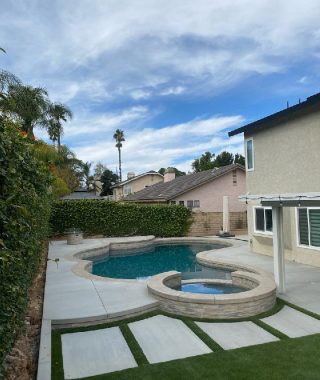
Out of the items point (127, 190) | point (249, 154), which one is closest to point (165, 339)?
point (249, 154)

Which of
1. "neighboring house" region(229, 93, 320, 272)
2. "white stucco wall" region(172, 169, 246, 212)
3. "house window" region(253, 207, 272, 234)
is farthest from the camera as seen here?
"white stucco wall" region(172, 169, 246, 212)

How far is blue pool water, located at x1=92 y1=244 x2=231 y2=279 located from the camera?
15758mm

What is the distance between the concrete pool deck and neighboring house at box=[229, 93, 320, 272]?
1.24 meters

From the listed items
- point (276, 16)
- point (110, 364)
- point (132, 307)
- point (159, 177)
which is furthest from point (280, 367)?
point (159, 177)

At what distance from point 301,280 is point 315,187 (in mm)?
3759

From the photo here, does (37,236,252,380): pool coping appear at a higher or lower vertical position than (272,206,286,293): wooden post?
lower

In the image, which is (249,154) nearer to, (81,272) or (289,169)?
(289,169)

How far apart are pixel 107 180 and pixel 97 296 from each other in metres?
69.1

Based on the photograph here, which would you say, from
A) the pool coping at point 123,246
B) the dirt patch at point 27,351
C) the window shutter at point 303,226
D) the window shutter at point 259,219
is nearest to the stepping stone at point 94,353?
the dirt patch at point 27,351

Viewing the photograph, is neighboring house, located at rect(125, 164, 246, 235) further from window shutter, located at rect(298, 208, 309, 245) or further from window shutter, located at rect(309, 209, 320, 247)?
window shutter, located at rect(309, 209, 320, 247)

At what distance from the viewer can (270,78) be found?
2092 centimetres

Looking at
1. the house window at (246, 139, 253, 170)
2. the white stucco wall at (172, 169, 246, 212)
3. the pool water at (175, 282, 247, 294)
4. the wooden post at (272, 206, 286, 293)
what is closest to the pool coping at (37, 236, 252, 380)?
the pool water at (175, 282, 247, 294)

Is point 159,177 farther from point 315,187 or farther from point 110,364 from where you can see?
point 110,364

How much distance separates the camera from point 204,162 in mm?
71812
